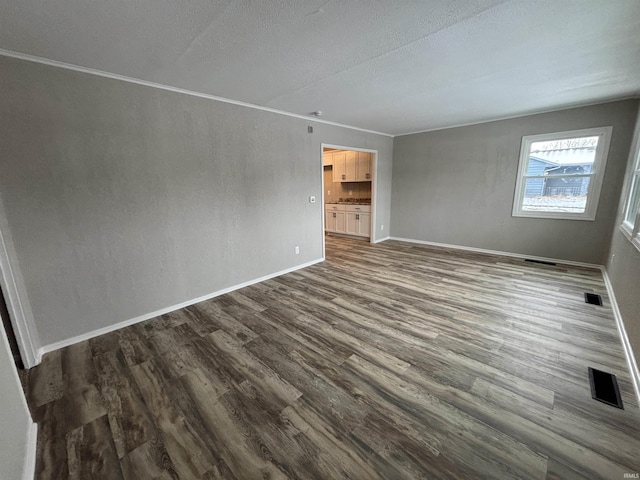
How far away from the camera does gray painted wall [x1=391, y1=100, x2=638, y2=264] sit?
396cm

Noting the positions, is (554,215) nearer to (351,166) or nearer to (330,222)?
(351,166)

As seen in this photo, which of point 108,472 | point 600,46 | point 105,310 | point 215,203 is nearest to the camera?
point 108,472

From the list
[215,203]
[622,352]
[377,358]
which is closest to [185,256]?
[215,203]

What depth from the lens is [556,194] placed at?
14.6 ft

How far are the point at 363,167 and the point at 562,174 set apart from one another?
3.88m

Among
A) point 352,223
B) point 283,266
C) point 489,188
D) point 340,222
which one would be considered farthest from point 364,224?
point 283,266

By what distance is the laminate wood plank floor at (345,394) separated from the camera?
55.1 inches

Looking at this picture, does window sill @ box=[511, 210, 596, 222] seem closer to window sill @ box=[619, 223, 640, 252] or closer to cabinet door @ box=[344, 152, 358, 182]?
window sill @ box=[619, 223, 640, 252]

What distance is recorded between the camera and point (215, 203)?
3.39 m

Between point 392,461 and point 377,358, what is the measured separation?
0.86 metres

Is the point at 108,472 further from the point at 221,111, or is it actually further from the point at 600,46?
the point at 600,46

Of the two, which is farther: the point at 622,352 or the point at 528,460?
the point at 622,352

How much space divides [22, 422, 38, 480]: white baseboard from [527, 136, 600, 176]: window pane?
6777 mm

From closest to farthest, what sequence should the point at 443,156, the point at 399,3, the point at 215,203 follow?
1. the point at 399,3
2. the point at 215,203
3. the point at 443,156
